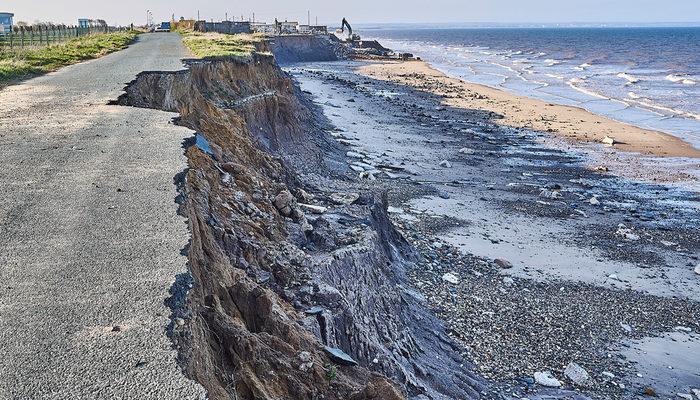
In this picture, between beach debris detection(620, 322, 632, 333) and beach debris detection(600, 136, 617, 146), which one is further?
beach debris detection(600, 136, 617, 146)

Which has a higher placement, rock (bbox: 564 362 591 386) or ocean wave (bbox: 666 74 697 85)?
ocean wave (bbox: 666 74 697 85)

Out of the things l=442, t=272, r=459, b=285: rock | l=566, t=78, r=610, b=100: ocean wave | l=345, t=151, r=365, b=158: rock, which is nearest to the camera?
l=442, t=272, r=459, b=285: rock

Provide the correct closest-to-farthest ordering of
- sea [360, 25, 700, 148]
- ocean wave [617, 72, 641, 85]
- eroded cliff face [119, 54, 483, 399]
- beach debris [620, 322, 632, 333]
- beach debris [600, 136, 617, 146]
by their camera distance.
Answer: eroded cliff face [119, 54, 483, 399] < beach debris [620, 322, 632, 333] < beach debris [600, 136, 617, 146] < sea [360, 25, 700, 148] < ocean wave [617, 72, 641, 85]

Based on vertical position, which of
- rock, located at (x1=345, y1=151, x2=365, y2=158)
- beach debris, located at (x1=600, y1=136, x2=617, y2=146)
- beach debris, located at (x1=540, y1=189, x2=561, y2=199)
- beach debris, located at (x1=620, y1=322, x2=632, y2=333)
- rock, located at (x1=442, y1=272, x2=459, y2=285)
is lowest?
beach debris, located at (x1=620, y1=322, x2=632, y2=333)

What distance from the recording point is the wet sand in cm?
2994

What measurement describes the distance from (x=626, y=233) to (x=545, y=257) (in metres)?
3.37

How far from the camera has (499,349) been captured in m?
10.7

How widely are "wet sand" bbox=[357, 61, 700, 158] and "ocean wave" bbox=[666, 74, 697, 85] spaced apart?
1677 centimetres

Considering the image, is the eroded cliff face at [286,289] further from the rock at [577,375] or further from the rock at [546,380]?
the rock at [577,375]

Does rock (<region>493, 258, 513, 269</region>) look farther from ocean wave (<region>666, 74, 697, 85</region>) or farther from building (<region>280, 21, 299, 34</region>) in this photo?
building (<region>280, 21, 299, 34</region>)

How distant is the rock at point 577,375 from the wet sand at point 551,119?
20534mm

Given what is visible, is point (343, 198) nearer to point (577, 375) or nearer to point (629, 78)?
point (577, 375)

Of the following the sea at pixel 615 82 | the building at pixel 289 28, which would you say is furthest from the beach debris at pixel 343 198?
the building at pixel 289 28

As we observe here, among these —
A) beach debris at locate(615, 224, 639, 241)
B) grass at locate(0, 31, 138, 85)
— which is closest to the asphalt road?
grass at locate(0, 31, 138, 85)
